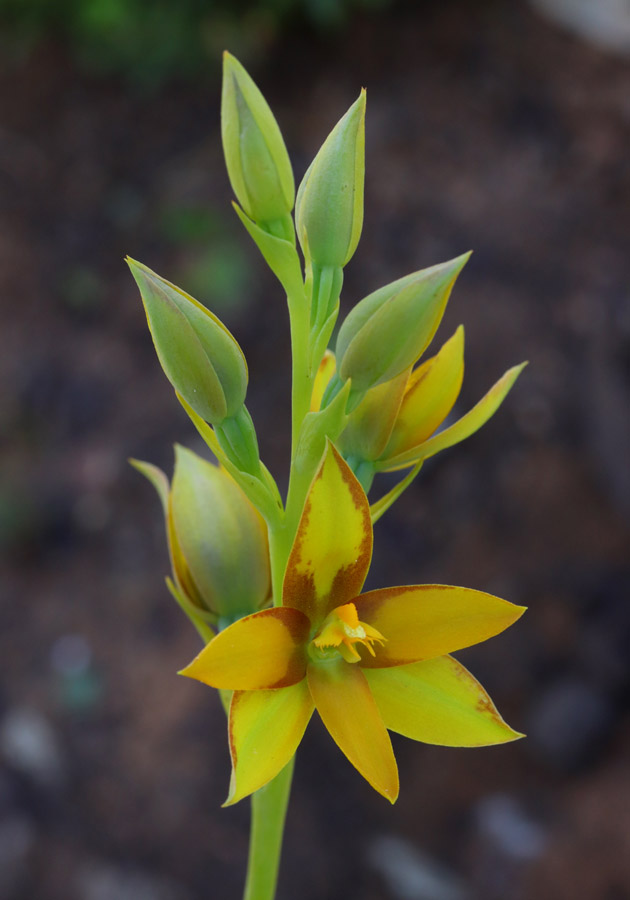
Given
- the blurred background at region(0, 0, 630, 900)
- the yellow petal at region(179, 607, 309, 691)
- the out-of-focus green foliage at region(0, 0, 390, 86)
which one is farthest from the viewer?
the out-of-focus green foliage at region(0, 0, 390, 86)

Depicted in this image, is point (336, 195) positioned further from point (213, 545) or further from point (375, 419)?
point (213, 545)

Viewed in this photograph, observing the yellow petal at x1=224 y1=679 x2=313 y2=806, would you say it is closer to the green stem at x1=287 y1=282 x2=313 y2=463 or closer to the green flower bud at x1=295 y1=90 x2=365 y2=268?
the green stem at x1=287 y1=282 x2=313 y2=463

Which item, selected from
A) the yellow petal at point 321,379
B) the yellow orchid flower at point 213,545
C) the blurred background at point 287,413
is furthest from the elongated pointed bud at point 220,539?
the blurred background at point 287,413

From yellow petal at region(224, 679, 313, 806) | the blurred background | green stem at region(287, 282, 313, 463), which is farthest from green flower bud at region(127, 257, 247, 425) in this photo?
the blurred background

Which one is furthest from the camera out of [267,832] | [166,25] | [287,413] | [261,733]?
[166,25]

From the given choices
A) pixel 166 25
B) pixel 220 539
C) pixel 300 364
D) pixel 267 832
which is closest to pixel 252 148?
pixel 300 364

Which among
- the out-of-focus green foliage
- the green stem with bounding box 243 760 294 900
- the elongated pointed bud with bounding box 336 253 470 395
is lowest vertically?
the green stem with bounding box 243 760 294 900
